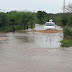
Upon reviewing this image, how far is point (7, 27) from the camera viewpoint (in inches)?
1167

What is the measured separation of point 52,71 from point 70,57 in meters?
2.86

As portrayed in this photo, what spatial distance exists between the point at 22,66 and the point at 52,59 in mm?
1974

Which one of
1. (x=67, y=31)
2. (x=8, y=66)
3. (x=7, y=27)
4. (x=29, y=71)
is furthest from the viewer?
(x=7, y=27)

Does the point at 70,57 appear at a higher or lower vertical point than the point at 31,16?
lower

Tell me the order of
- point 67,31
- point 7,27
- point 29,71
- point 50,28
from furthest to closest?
1. point 50,28
2. point 7,27
3. point 67,31
4. point 29,71

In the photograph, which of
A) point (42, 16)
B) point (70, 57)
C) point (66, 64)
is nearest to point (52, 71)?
point (66, 64)

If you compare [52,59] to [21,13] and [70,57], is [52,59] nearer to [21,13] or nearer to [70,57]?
[70,57]

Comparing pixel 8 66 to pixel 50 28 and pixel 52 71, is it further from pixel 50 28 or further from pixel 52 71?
pixel 50 28

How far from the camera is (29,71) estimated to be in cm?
778

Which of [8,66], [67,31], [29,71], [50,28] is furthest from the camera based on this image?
[50,28]

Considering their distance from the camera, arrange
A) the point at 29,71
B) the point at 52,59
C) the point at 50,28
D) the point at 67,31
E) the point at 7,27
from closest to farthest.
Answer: the point at 29,71, the point at 52,59, the point at 67,31, the point at 7,27, the point at 50,28

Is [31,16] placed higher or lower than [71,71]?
higher

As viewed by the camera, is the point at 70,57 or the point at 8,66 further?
the point at 70,57

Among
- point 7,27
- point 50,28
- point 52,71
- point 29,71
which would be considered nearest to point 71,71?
point 52,71
